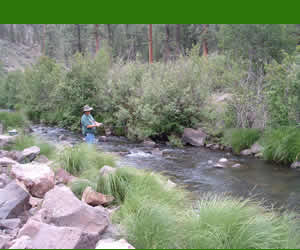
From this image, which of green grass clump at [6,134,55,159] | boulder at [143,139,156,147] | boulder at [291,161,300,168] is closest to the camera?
green grass clump at [6,134,55,159]

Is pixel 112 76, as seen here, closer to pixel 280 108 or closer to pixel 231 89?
pixel 231 89

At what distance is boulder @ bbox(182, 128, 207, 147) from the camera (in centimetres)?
1486

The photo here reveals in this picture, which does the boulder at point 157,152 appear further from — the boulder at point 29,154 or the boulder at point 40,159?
the boulder at point 29,154

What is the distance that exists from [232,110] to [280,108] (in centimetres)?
309

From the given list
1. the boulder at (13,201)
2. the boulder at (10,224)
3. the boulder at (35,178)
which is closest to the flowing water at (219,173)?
the boulder at (35,178)

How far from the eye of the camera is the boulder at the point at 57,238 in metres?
3.17

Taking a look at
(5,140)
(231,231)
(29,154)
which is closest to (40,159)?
(29,154)

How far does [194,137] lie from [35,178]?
10545 mm

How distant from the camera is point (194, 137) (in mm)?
15102

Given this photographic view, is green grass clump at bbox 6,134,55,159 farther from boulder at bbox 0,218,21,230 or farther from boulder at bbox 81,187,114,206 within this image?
boulder at bbox 0,218,21,230

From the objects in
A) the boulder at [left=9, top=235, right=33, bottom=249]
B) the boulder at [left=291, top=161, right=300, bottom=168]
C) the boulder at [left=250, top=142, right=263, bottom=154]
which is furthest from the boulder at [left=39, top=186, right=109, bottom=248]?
the boulder at [left=250, top=142, right=263, bottom=154]

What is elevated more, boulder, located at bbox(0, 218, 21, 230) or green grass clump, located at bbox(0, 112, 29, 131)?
boulder, located at bbox(0, 218, 21, 230)

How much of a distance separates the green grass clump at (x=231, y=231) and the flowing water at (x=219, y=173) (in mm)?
3421

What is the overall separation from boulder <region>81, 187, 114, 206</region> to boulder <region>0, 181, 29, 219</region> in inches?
38.6
